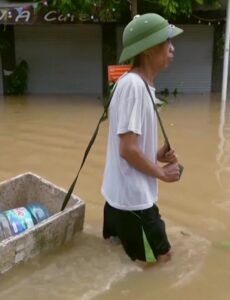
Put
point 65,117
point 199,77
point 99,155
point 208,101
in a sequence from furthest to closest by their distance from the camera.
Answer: point 199,77 → point 208,101 → point 65,117 → point 99,155

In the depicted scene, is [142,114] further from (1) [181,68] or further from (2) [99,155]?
(1) [181,68]

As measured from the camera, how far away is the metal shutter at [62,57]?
1344cm

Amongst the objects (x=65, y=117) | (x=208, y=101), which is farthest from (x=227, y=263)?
(x=208, y=101)

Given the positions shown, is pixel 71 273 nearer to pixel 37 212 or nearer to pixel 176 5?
pixel 37 212

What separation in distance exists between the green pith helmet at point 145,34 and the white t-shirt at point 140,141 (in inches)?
6.1

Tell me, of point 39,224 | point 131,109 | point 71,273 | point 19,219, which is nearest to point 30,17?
point 19,219

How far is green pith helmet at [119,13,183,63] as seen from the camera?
9.62 ft

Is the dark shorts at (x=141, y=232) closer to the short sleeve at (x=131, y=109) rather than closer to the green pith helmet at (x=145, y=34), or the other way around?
the short sleeve at (x=131, y=109)

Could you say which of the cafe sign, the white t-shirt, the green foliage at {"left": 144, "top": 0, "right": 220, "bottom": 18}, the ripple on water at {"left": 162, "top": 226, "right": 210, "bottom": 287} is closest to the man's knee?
the ripple on water at {"left": 162, "top": 226, "right": 210, "bottom": 287}

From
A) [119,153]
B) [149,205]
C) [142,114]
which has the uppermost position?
[142,114]

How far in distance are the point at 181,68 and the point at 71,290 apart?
35.5ft

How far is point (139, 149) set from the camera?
296 centimetres

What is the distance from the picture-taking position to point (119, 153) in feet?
10.0

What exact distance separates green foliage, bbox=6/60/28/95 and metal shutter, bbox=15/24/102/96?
0.87 feet
